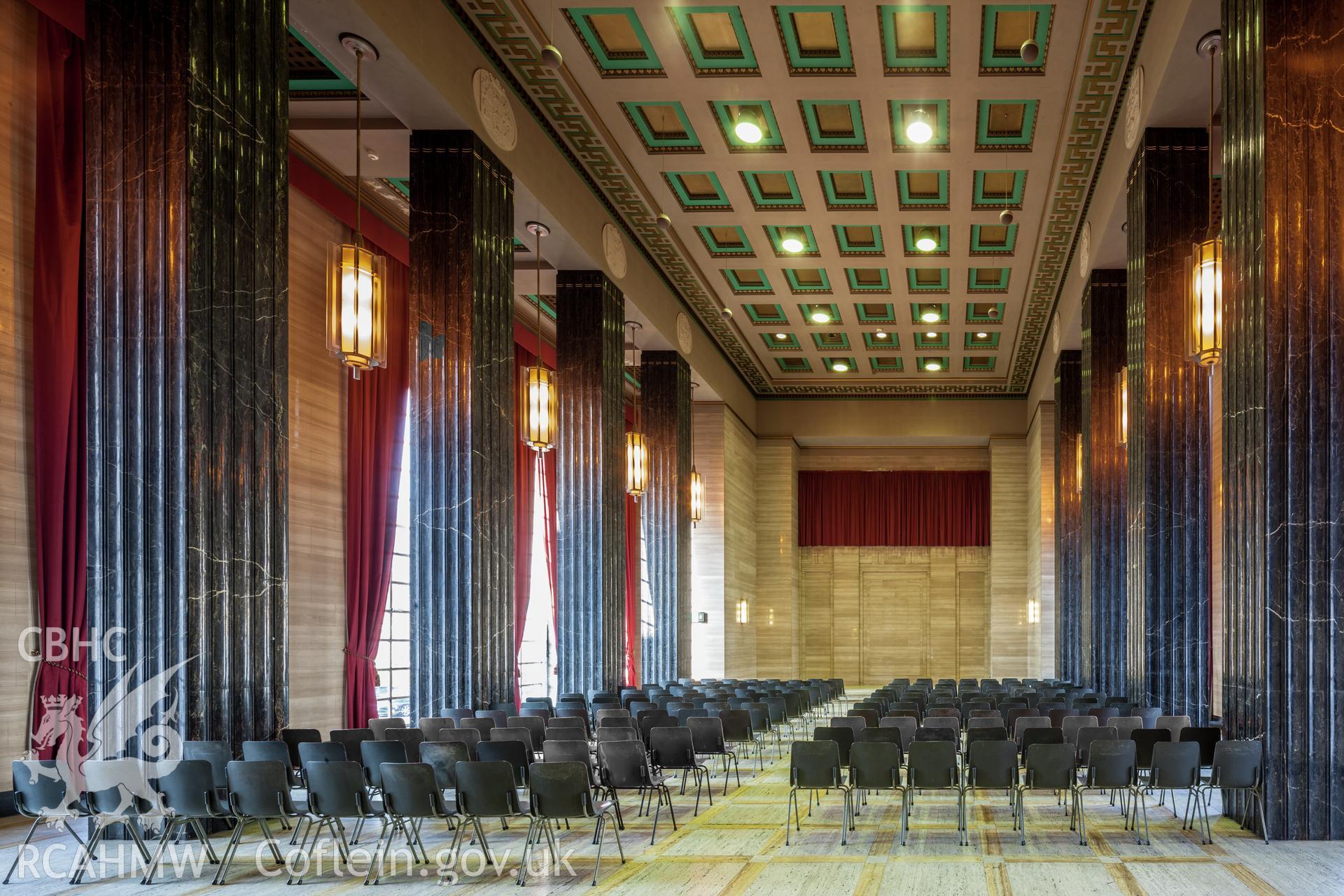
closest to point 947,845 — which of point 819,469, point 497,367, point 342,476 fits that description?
point 497,367

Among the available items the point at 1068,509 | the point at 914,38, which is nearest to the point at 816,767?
the point at 914,38

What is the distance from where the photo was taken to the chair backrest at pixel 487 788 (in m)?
7.74

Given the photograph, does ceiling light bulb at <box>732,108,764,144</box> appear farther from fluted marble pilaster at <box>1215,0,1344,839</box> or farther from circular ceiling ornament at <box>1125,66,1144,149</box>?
fluted marble pilaster at <box>1215,0,1344,839</box>

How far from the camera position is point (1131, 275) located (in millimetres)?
14570

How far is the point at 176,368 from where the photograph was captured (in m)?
8.51

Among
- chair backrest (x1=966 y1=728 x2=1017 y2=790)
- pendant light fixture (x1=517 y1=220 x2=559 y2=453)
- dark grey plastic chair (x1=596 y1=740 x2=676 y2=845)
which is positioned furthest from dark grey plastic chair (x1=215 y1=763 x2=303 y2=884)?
pendant light fixture (x1=517 y1=220 x2=559 y2=453)

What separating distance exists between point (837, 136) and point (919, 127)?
121 centimetres

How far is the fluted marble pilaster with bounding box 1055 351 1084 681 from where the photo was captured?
23094mm

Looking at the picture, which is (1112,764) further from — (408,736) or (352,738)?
(352,738)

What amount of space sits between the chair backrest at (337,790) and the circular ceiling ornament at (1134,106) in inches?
432

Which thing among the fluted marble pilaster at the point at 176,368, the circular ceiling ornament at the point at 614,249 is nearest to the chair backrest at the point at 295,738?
the fluted marble pilaster at the point at 176,368

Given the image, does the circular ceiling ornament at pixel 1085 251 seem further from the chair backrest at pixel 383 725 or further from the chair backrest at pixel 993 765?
the chair backrest at pixel 383 725

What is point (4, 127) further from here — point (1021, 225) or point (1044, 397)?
point (1044, 397)

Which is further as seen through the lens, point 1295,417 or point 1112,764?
point 1112,764
